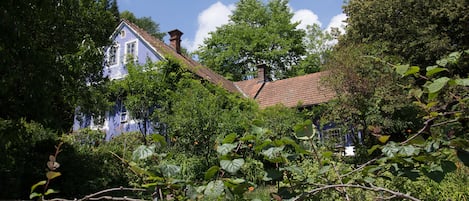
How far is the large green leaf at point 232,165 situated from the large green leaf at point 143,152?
0.30 meters

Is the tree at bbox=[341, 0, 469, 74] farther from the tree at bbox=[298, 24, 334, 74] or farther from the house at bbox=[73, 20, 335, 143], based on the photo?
the tree at bbox=[298, 24, 334, 74]

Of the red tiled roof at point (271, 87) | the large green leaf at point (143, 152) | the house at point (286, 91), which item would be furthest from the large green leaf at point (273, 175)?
the house at point (286, 91)

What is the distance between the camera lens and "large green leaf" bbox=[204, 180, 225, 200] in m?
1.56

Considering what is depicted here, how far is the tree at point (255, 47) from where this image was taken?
3500 cm

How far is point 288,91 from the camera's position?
79.7ft

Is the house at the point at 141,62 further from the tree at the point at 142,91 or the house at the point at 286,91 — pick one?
the tree at the point at 142,91

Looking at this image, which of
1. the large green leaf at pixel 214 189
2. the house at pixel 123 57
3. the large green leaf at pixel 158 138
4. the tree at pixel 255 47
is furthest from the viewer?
the tree at pixel 255 47

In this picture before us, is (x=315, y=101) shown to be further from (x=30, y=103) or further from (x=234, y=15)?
(x=234, y=15)

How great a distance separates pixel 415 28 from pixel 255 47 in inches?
779

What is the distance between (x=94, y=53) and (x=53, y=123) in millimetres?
3046

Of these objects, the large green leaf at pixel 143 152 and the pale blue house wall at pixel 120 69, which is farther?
the pale blue house wall at pixel 120 69

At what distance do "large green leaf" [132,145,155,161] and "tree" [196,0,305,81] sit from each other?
107 ft

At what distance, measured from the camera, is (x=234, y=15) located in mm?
38562

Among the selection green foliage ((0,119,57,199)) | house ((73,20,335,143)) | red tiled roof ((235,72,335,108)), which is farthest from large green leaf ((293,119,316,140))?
red tiled roof ((235,72,335,108))
